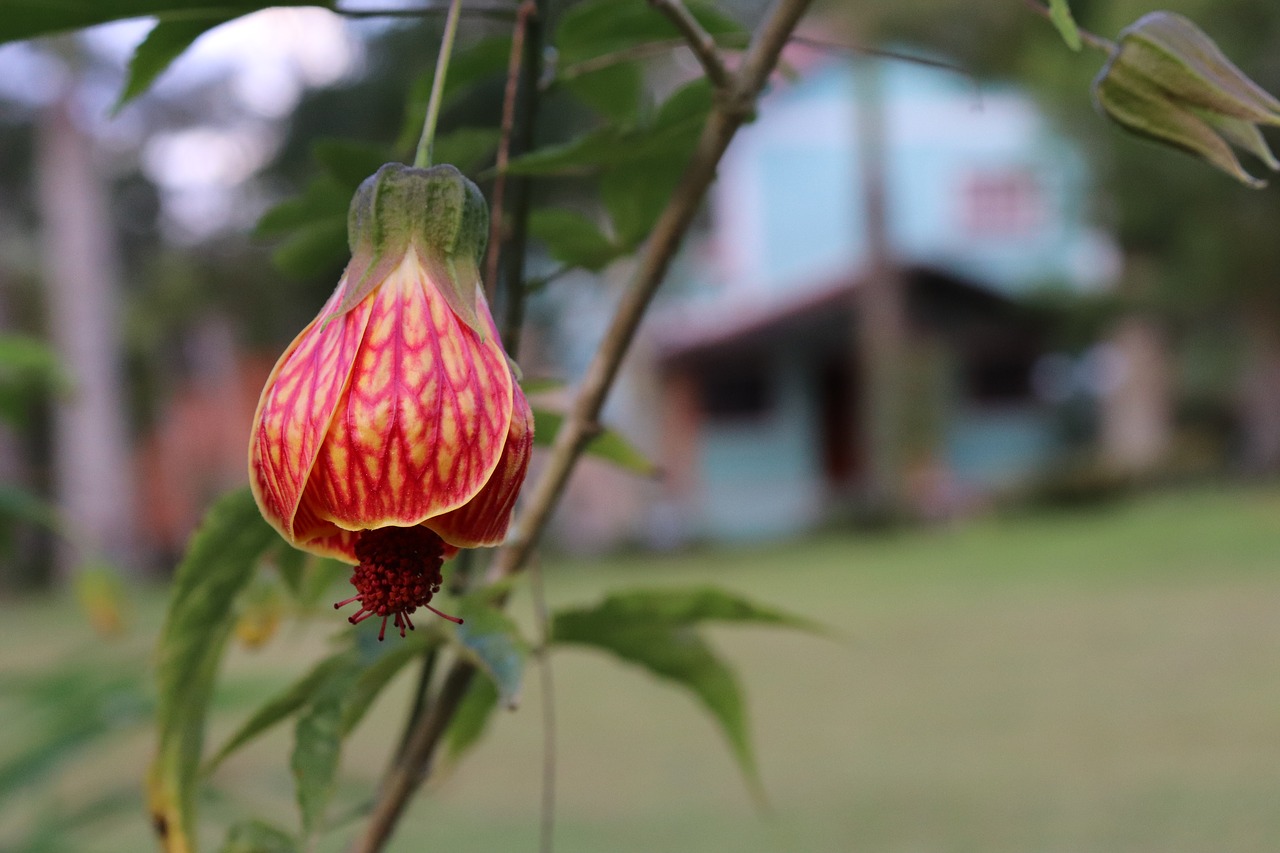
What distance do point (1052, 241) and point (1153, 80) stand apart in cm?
858

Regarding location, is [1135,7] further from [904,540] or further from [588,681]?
[588,681]

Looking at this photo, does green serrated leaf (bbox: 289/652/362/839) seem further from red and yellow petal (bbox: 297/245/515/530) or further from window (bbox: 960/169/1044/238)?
window (bbox: 960/169/1044/238)

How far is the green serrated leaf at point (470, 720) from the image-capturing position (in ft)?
1.24

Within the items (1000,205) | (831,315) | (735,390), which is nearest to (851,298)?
(831,315)

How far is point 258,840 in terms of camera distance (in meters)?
0.31

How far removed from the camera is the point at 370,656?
306 millimetres

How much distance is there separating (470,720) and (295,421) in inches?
8.0

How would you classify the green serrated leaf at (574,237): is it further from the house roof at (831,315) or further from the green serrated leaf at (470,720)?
the house roof at (831,315)

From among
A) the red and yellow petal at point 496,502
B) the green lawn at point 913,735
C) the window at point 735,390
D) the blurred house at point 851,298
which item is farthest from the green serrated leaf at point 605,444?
the window at point 735,390

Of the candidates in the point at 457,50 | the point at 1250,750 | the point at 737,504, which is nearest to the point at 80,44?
the point at 737,504

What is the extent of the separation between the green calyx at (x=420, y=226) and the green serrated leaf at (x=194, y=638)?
86 millimetres

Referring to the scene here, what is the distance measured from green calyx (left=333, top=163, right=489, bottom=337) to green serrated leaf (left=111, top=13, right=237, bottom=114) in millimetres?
63

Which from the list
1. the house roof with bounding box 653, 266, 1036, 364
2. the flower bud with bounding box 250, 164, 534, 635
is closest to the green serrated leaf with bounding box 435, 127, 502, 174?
the flower bud with bounding box 250, 164, 534, 635

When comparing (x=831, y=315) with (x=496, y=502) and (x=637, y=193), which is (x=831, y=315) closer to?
(x=637, y=193)
